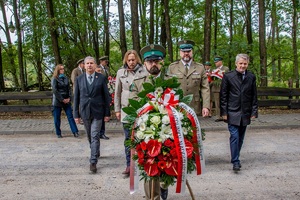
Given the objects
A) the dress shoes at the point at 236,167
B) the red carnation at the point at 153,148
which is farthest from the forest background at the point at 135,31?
the red carnation at the point at 153,148

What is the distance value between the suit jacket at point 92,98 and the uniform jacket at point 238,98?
2115 mm

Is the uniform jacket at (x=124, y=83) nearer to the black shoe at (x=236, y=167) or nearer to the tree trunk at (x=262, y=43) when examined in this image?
the black shoe at (x=236, y=167)

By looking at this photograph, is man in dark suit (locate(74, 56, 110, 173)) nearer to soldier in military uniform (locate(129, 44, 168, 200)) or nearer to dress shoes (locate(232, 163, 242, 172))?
soldier in military uniform (locate(129, 44, 168, 200))

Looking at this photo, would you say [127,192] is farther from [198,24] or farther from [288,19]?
[288,19]

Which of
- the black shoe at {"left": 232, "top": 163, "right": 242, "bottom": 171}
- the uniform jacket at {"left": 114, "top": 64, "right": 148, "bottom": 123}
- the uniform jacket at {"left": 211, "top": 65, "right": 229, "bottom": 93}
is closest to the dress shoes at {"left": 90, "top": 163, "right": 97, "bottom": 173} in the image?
the uniform jacket at {"left": 114, "top": 64, "right": 148, "bottom": 123}

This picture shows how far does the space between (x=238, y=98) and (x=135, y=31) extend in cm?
783

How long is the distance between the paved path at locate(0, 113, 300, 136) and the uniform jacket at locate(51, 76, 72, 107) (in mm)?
1213

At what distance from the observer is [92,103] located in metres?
5.94

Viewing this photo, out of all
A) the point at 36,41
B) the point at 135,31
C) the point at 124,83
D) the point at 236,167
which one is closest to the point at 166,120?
the point at 124,83

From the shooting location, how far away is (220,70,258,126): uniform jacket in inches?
226

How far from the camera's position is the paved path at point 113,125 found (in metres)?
9.66

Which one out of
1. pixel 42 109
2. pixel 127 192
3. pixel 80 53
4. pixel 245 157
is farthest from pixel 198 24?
pixel 127 192

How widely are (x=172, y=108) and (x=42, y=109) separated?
32.4 feet

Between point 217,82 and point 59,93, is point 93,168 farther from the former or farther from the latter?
point 217,82
